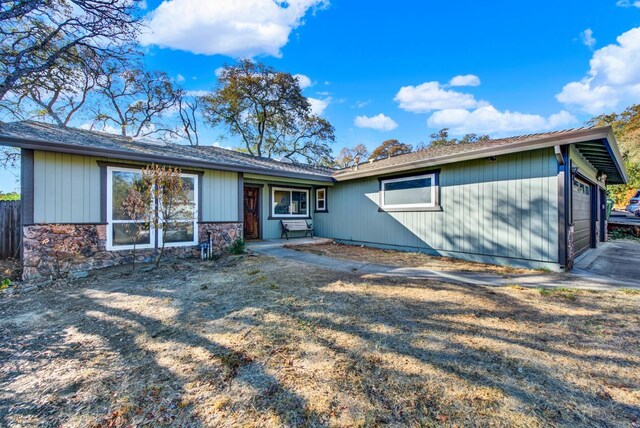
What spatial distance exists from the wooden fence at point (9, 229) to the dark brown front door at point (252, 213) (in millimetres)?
5704

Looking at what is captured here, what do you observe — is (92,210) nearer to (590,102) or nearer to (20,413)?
(20,413)

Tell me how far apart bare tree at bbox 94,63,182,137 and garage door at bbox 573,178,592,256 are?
20539 mm

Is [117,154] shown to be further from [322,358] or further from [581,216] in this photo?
[581,216]

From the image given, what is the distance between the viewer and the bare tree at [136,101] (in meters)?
16.9

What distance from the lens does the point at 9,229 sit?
685cm

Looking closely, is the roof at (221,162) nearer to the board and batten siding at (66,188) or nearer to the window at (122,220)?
the board and batten siding at (66,188)

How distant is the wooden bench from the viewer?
10.1 meters

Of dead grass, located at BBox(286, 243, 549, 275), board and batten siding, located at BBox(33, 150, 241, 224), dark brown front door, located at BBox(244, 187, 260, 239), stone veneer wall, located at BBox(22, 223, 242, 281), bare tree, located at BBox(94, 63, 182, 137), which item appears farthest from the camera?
bare tree, located at BBox(94, 63, 182, 137)

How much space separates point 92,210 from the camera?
5.84 meters

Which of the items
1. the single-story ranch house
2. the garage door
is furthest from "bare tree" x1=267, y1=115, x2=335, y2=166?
the garage door

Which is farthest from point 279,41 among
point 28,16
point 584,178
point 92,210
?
point 584,178

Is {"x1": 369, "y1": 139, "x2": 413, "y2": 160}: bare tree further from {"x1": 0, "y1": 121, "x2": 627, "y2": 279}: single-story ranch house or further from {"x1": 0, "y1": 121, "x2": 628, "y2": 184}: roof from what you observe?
{"x1": 0, "y1": 121, "x2": 628, "y2": 184}: roof

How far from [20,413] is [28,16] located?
37.6 ft

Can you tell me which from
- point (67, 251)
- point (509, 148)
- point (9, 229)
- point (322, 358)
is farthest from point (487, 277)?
point (9, 229)
